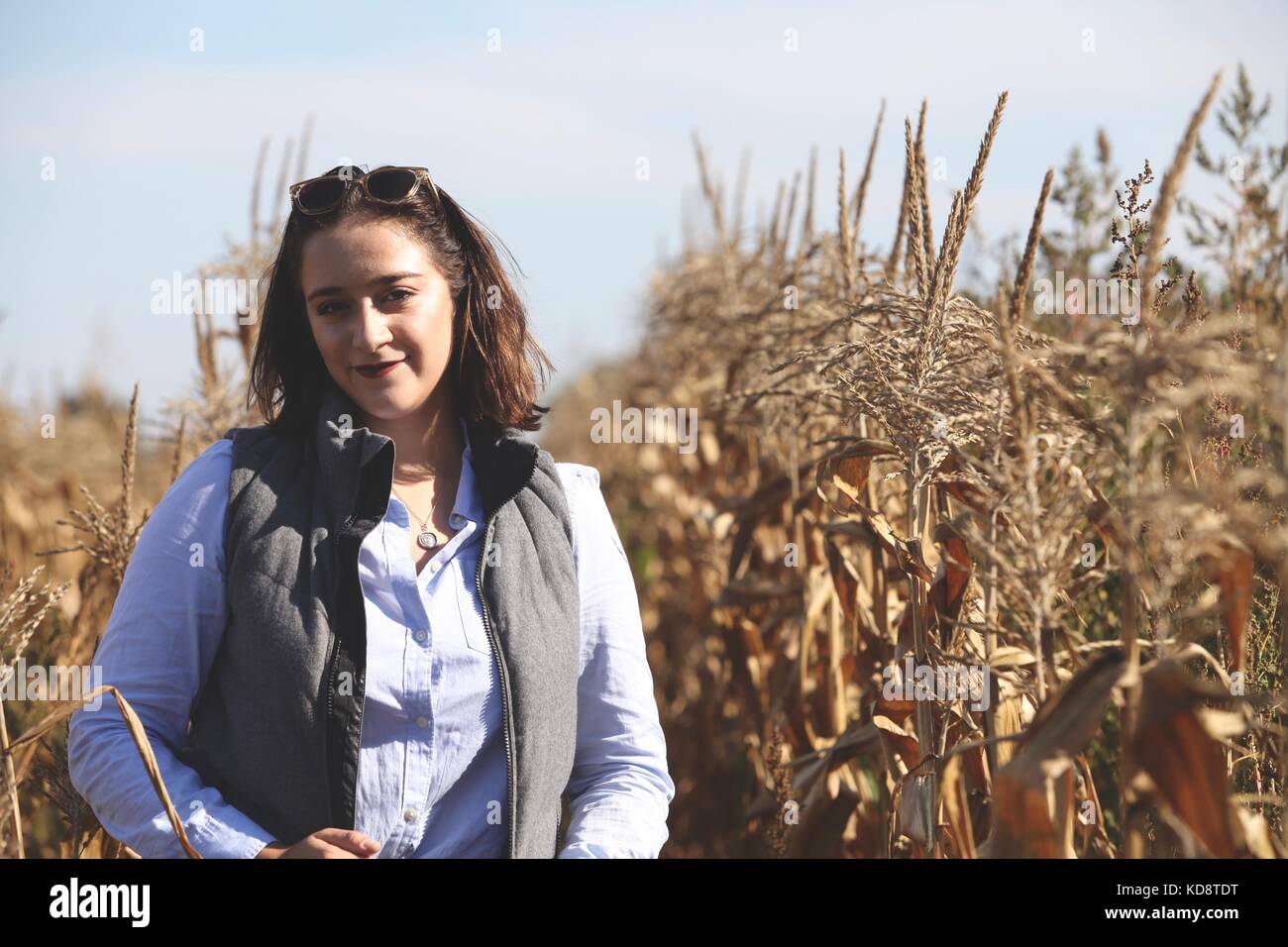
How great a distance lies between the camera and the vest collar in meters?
2.05

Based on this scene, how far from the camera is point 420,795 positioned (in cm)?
196

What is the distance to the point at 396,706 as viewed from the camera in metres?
1.93

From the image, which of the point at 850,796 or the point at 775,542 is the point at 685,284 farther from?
the point at 850,796

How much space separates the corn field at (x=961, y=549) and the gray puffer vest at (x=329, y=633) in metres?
0.18

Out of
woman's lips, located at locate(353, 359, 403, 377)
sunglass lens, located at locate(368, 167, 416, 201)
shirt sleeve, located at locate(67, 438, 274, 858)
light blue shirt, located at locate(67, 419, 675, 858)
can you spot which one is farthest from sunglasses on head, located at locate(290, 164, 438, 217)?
shirt sleeve, located at locate(67, 438, 274, 858)

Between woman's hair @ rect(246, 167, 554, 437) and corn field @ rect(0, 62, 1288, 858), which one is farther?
woman's hair @ rect(246, 167, 554, 437)

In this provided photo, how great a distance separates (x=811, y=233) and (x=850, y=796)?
239 cm

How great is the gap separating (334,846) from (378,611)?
411 mm

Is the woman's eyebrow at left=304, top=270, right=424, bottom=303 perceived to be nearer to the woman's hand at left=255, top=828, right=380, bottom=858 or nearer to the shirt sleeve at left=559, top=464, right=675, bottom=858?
the shirt sleeve at left=559, top=464, right=675, bottom=858

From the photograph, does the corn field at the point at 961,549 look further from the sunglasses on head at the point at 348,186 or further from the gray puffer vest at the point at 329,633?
the sunglasses on head at the point at 348,186

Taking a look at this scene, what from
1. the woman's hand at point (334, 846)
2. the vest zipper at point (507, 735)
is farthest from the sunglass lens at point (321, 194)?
the woman's hand at point (334, 846)

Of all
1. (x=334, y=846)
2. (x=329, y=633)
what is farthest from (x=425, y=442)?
(x=334, y=846)

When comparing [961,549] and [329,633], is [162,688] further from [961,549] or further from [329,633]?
[961,549]
